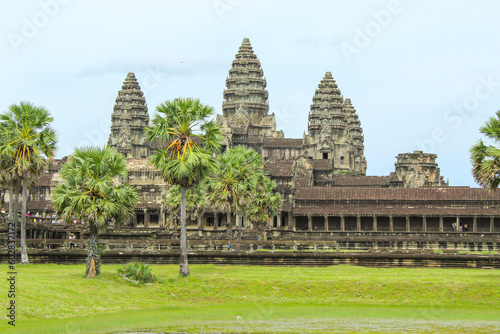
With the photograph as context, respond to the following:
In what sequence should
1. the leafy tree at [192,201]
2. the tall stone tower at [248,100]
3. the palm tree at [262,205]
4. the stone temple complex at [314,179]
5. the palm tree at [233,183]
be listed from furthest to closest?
the tall stone tower at [248,100] < the stone temple complex at [314,179] < the leafy tree at [192,201] < the palm tree at [262,205] < the palm tree at [233,183]

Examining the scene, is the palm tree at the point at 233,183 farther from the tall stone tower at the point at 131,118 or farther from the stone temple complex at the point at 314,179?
the tall stone tower at the point at 131,118

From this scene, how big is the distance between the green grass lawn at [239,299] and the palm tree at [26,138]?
282 inches

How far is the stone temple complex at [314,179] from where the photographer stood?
9406 cm

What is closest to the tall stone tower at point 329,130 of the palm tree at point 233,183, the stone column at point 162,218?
the stone column at point 162,218

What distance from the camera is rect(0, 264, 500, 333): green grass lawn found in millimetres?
32688

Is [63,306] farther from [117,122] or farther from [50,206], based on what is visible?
[117,122]

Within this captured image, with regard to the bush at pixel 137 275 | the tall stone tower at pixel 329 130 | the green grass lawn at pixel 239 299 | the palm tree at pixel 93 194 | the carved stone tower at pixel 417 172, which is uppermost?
the tall stone tower at pixel 329 130

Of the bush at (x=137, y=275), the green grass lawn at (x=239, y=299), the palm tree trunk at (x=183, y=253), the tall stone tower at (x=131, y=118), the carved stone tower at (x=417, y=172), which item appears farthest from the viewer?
the tall stone tower at (x=131, y=118)

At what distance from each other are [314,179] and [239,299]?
82.4 m

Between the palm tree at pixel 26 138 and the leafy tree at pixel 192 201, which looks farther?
the leafy tree at pixel 192 201

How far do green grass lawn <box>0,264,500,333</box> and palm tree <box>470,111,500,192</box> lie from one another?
498 centimetres

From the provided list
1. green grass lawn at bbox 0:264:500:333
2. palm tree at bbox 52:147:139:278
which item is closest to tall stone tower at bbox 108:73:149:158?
green grass lawn at bbox 0:264:500:333

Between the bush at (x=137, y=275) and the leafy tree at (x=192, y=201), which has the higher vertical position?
the leafy tree at (x=192, y=201)

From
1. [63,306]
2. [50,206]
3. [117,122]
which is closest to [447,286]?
[63,306]
